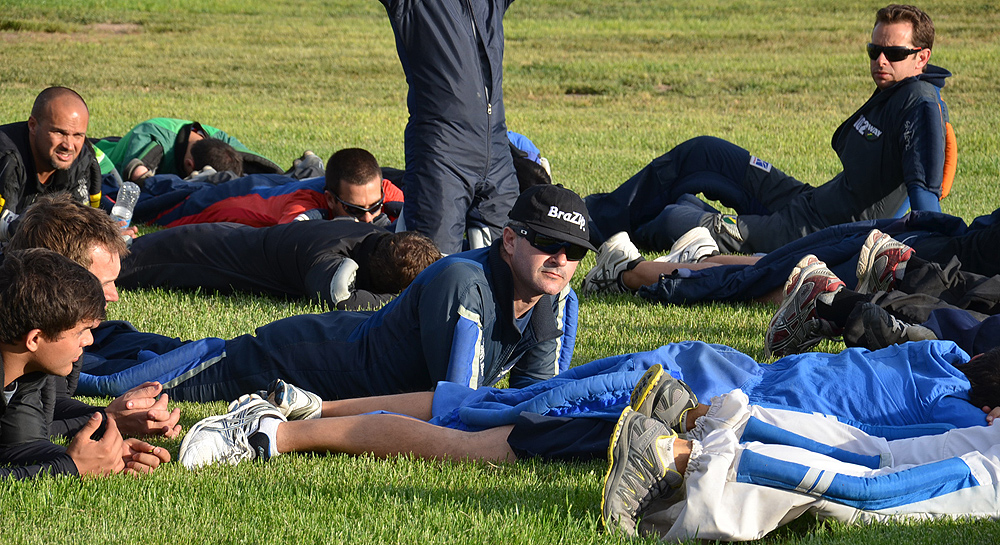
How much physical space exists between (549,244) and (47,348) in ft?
6.68

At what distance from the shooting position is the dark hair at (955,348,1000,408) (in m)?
4.41

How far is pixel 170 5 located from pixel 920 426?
116ft

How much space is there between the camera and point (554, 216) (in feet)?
15.0

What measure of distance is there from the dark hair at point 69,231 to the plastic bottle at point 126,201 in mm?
4136

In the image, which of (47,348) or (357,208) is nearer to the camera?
(47,348)

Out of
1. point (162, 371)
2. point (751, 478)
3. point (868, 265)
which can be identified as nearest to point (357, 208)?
point (162, 371)

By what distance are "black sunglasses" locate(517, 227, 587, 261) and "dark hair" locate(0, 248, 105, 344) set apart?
1.77 metres

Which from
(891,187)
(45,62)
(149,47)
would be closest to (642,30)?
(149,47)

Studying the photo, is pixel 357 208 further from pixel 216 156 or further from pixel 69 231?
pixel 69 231

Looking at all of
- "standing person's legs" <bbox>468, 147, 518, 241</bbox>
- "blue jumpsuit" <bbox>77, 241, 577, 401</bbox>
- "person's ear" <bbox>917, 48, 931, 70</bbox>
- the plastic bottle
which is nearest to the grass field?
"blue jumpsuit" <bbox>77, 241, 577, 401</bbox>

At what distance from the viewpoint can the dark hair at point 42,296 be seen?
374 cm

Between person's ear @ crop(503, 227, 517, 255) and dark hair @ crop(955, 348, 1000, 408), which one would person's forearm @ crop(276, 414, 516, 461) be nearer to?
person's ear @ crop(503, 227, 517, 255)

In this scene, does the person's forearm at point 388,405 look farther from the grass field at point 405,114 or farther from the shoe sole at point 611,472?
the shoe sole at point 611,472

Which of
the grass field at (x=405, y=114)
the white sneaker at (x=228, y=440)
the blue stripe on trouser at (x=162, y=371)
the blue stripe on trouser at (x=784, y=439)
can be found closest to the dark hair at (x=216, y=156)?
the grass field at (x=405, y=114)
